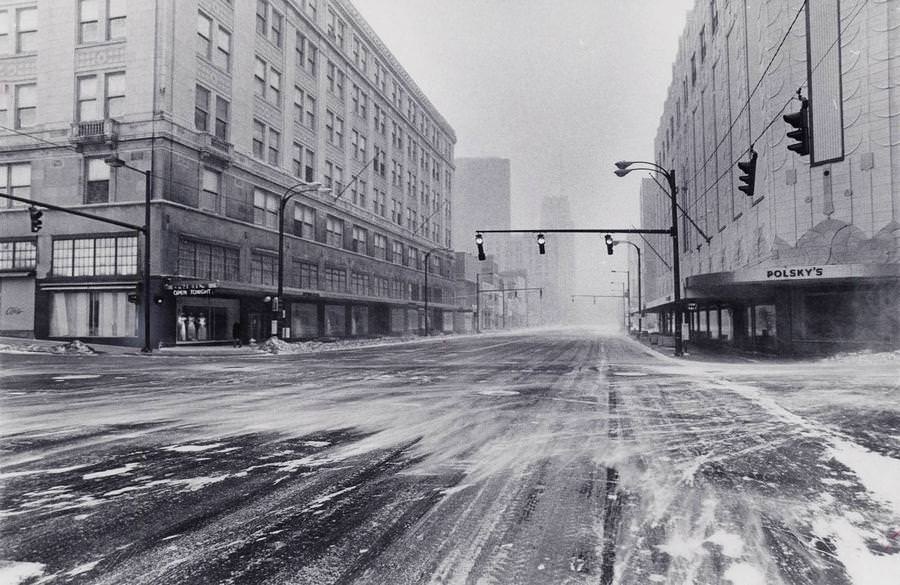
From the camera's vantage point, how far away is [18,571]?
2.86 metres

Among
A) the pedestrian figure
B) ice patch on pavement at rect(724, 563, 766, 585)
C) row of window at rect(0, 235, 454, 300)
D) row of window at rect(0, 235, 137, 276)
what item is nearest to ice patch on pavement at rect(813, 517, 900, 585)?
ice patch on pavement at rect(724, 563, 766, 585)

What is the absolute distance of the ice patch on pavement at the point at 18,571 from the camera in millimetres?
2758

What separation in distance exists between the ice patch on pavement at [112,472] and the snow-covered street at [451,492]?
2 centimetres

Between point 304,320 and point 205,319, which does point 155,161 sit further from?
point 304,320

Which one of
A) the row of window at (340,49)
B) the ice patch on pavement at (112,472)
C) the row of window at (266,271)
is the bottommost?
the ice patch on pavement at (112,472)

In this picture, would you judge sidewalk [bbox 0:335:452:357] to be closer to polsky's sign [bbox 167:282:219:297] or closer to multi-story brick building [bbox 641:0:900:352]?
polsky's sign [bbox 167:282:219:297]

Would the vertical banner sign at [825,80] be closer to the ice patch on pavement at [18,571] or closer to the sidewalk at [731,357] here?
the sidewalk at [731,357]

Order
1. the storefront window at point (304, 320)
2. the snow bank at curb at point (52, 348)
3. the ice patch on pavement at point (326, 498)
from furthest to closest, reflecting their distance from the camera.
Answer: the storefront window at point (304, 320) → the snow bank at curb at point (52, 348) → the ice patch on pavement at point (326, 498)

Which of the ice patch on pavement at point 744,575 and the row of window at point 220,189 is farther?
the row of window at point 220,189

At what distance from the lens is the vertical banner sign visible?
867 inches

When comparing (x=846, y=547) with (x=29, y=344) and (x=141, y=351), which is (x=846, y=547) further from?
(x=29, y=344)

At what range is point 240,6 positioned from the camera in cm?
3278

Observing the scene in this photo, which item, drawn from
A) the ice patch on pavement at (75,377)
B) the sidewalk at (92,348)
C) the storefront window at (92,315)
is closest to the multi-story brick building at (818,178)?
the ice patch on pavement at (75,377)

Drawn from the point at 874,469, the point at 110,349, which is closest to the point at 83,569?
the point at 874,469
